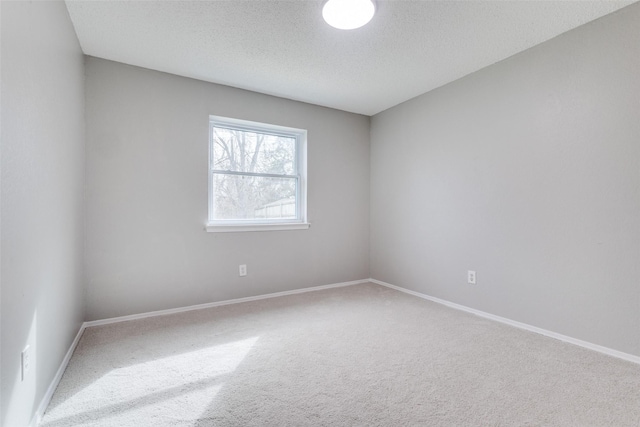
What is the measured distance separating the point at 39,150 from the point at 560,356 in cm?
326

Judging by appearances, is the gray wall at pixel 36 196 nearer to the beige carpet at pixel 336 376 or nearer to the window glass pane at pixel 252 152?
the beige carpet at pixel 336 376

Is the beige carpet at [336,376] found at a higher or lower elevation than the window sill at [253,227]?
lower

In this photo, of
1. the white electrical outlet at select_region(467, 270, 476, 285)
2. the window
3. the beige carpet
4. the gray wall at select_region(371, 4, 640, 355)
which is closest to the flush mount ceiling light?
the gray wall at select_region(371, 4, 640, 355)

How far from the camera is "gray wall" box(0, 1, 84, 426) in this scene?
44.5 inches

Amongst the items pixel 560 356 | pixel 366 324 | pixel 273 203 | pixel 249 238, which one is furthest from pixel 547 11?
pixel 249 238

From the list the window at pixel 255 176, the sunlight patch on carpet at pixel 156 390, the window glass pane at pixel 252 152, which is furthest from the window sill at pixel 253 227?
the sunlight patch on carpet at pixel 156 390

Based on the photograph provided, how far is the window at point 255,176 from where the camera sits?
322 centimetres

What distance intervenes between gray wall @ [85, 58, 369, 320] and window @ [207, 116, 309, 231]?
0.37 ft

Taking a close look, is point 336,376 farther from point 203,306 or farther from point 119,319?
point 119,319

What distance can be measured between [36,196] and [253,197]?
82.7 inches

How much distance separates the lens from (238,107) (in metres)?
3.25

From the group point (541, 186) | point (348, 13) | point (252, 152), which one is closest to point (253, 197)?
point (252, 152)

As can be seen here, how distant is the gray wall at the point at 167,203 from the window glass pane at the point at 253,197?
0.20m

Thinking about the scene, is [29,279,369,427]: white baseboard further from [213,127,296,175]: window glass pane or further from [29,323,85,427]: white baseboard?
[213,127,296,175]: window glass pane
